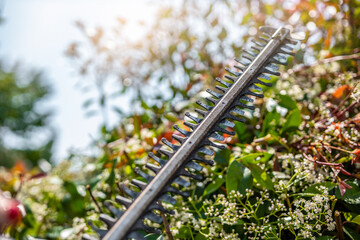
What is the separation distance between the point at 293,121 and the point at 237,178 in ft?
0.85

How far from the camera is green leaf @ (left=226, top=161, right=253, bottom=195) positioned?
26.7 inches

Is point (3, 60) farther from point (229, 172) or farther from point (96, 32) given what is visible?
point (229, 172)

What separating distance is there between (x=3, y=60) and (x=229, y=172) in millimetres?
14434

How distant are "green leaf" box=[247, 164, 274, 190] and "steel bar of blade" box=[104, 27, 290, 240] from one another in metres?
0.19

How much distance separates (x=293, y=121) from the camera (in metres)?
0.80

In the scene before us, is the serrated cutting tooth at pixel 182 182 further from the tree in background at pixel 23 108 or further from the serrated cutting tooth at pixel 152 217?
the tree in background at pixel 23 108

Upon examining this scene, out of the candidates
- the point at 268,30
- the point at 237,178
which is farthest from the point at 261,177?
the point at 268,30

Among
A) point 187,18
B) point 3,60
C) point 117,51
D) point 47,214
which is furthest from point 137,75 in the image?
point 3,60

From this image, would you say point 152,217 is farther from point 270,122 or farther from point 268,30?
point 268,30

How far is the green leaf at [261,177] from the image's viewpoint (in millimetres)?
657

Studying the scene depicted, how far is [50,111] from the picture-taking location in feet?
44.5

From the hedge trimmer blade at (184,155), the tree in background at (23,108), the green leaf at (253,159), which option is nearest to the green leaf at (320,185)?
the green leaf at (253,159)

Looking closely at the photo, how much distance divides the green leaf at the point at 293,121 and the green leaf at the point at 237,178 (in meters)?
0.21

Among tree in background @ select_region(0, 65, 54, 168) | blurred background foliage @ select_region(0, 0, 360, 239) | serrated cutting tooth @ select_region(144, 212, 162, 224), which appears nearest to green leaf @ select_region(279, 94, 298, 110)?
blurred background foliage @ select_region(0, 0, 360, 239)
